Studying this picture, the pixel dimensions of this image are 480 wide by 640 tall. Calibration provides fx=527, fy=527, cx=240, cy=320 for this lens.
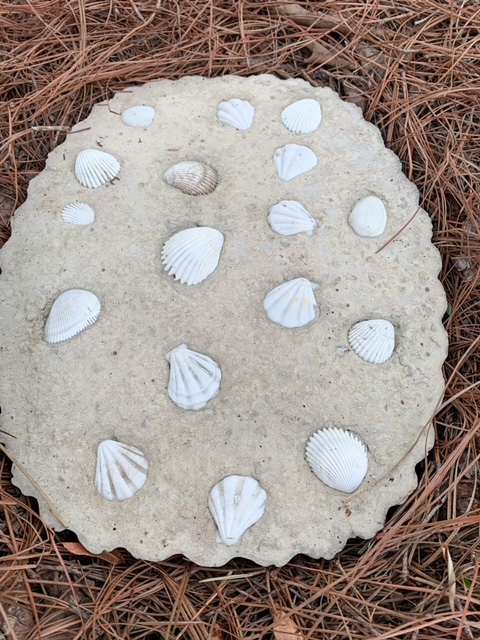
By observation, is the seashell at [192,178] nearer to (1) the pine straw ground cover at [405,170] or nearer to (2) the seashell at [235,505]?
(1) the pine straw ground cover at [405,170]

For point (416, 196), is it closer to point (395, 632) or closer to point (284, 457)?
point (284, 457)

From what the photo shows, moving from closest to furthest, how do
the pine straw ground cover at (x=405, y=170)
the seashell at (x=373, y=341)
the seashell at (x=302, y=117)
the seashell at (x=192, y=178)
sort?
the pine straw ground cover at (x=405, y=170) < the seashell at (x=373, y=341) < the seashell at (x=192, y=178) < the seashell at (x=302, y=117)

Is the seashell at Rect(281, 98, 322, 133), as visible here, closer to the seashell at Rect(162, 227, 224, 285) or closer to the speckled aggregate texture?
the speckled aggregate texture

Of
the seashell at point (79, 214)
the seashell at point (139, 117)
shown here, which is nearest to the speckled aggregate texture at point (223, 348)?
the seashell at point (79, 214)

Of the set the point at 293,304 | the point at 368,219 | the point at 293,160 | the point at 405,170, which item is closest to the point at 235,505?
the point at 293,304

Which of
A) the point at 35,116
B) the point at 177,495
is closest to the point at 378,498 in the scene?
the point at 177,495

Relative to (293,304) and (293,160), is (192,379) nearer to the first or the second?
(293,304)

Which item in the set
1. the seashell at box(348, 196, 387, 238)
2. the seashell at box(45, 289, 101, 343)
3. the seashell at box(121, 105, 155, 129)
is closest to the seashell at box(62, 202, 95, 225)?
the seashell at box(45, 289, 101, 343)
